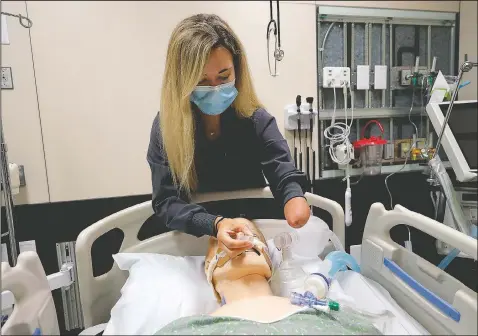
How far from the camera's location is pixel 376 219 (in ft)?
3.65

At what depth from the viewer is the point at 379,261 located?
1.07 m

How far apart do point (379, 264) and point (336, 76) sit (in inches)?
40.6

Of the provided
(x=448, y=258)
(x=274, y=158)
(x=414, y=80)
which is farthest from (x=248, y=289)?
(x=414, y=80)

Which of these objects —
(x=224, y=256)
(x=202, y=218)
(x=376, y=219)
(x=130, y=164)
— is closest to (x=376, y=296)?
(x=376, y=219)

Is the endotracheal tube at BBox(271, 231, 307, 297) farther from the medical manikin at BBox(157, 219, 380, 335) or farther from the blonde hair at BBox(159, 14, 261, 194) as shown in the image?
the blonde hair at BBox(159, 14, 261, 194)

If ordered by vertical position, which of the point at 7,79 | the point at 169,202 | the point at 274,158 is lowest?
the point at 169,202

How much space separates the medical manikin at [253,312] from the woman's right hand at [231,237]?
0.03 meters

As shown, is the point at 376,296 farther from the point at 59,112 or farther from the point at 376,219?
the point at 59,112

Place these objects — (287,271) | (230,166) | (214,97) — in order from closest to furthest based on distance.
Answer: (214,97) < (287,271) < (230,166)

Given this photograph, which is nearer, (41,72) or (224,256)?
(224,256)

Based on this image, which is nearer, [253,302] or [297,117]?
[253,302]

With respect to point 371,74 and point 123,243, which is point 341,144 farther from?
point 123,243

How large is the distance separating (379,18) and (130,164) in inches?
61.2

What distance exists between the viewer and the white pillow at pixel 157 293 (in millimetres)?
779
